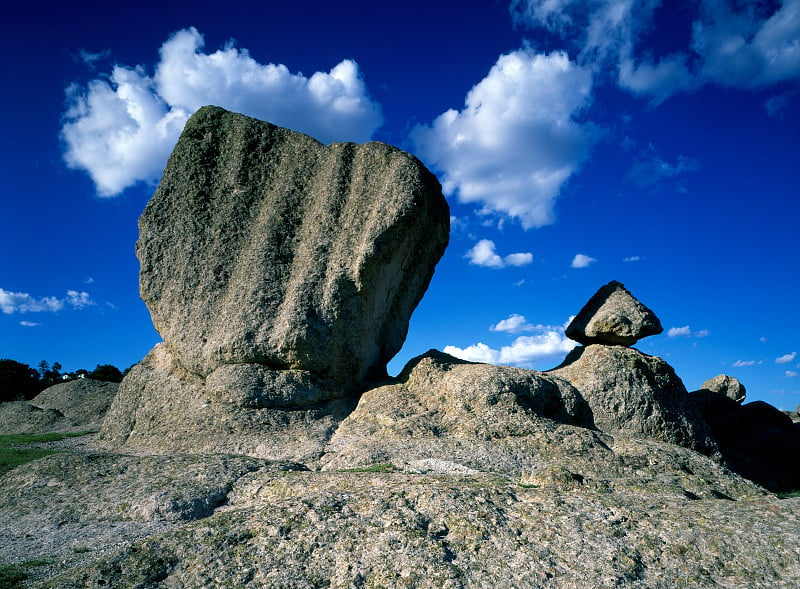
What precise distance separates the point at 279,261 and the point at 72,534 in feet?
32.5

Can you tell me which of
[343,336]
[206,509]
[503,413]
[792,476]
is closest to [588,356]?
[503,413]

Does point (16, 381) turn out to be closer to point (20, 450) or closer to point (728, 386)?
point (20, 450)

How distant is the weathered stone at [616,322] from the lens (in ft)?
62.5

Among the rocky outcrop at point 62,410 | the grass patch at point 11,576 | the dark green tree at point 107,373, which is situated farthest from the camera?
the dark green tree at point 107,373

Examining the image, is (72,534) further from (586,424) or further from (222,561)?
(586,424)

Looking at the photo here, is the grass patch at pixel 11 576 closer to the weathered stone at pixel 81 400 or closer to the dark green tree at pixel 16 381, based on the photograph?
the weathered stone at pixel 81 400

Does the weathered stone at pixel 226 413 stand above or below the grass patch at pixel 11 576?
above

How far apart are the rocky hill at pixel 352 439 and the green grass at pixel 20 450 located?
3.28ft

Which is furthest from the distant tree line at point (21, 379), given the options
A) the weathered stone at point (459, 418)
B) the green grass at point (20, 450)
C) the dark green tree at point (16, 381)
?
the weathered stone at point (459, 418)

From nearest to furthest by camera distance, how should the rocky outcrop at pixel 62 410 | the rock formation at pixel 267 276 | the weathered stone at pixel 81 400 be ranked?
the rock formation at pixel 267 276 < the rocky outcrop at pixel 62 410 < the weathered stone at pixel 81 400

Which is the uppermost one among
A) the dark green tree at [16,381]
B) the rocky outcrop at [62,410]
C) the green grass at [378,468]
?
the dark green tree at [16,381]

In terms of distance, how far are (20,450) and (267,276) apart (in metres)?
8.92

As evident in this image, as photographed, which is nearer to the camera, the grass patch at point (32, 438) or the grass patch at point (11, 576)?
the grass patch at point (11, 576)

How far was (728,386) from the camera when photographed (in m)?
31.0
